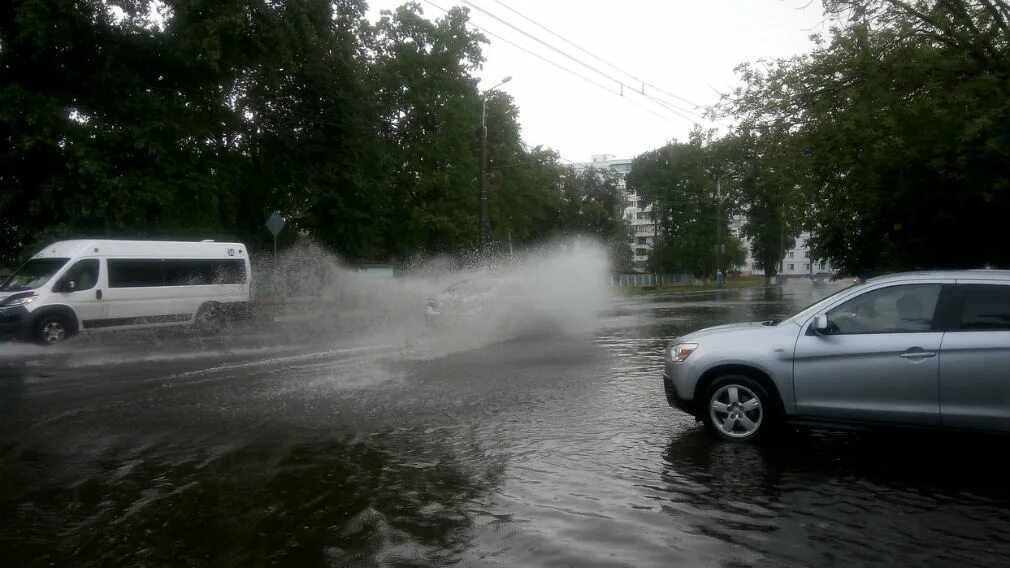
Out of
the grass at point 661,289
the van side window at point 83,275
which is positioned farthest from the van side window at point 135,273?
the grass at point 661,289

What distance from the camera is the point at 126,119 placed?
76.9 feet

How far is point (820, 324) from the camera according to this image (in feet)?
23.0

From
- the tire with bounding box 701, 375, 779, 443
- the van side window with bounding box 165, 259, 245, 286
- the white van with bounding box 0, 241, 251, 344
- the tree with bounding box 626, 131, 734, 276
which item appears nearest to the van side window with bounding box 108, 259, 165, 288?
the white van with bounding box 0, 241, 251, 344

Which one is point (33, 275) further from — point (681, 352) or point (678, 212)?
point (678, 212)

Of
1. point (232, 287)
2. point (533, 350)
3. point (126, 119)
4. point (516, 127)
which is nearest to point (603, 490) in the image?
point (533, 350)

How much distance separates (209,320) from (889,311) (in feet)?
58.6

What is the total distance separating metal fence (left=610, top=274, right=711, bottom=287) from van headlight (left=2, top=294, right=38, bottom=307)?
70808 mm

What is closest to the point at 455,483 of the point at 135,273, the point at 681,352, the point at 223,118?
the point at 681,352

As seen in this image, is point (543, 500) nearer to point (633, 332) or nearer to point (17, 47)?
point (633, 332)

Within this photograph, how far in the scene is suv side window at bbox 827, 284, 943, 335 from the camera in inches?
270

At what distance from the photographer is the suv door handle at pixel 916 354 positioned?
6.62 m

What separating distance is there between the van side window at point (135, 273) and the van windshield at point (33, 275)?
119 centimetres

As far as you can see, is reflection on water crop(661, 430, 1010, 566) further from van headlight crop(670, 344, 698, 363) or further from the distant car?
the distant car

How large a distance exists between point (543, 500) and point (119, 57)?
23.3 m
